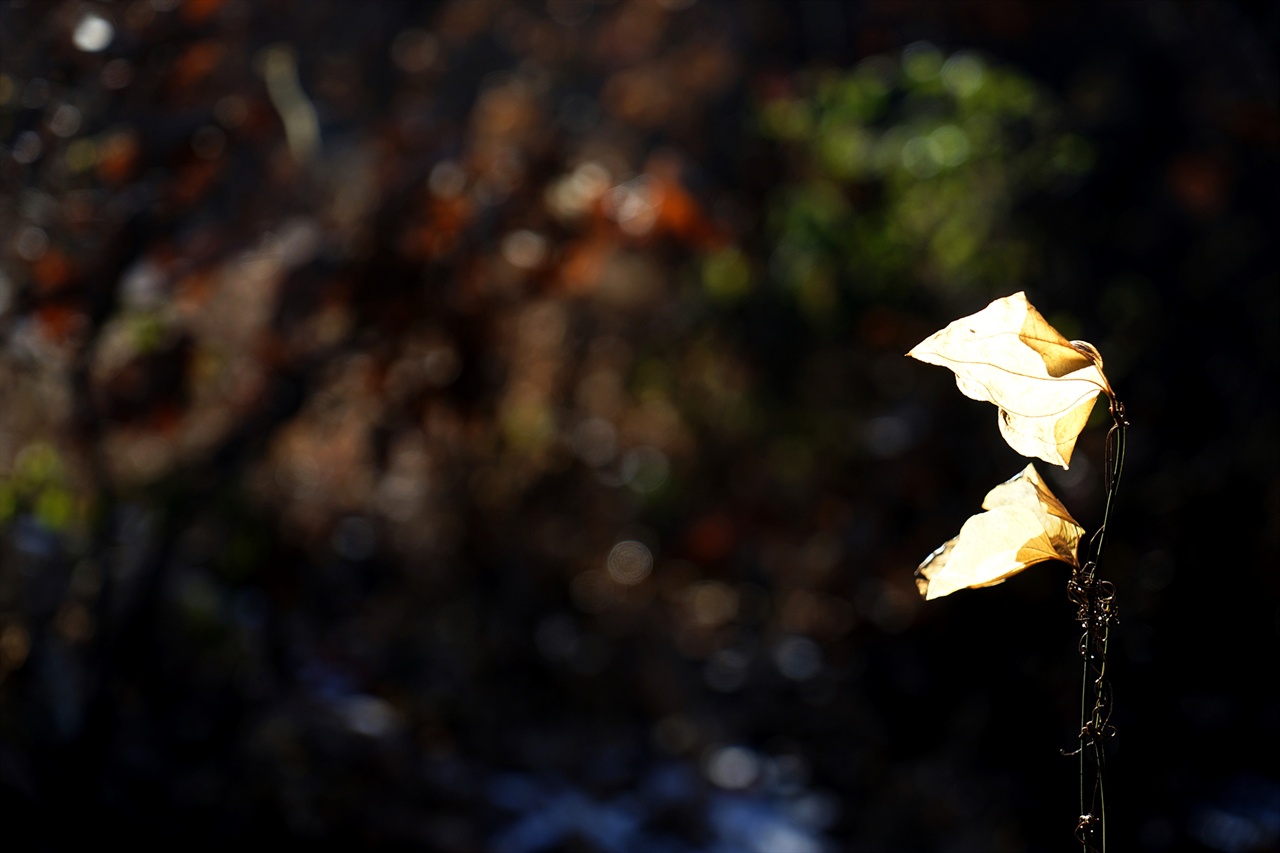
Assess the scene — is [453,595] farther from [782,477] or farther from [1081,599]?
A: [1081,599]

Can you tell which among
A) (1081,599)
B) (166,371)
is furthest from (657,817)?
(1081,599)

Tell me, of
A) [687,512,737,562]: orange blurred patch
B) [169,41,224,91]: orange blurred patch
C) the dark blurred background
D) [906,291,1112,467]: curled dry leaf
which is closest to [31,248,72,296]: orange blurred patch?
the dark blurred background

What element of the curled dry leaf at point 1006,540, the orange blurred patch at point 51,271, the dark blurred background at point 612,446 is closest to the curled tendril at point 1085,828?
the curled dry leaf at point 1006,540

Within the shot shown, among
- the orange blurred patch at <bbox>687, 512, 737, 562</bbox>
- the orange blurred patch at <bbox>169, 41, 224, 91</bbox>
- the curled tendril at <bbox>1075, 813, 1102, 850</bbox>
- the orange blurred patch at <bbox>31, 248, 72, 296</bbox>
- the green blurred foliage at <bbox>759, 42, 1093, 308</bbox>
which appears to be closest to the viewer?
→ the curled tendril at <bbox>1075, 813, 1102, 850</bbox>

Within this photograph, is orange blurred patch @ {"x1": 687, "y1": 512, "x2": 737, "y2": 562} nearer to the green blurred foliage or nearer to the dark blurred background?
the dark blurred background

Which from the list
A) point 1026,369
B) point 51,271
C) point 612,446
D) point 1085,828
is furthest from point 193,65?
point 612,446
